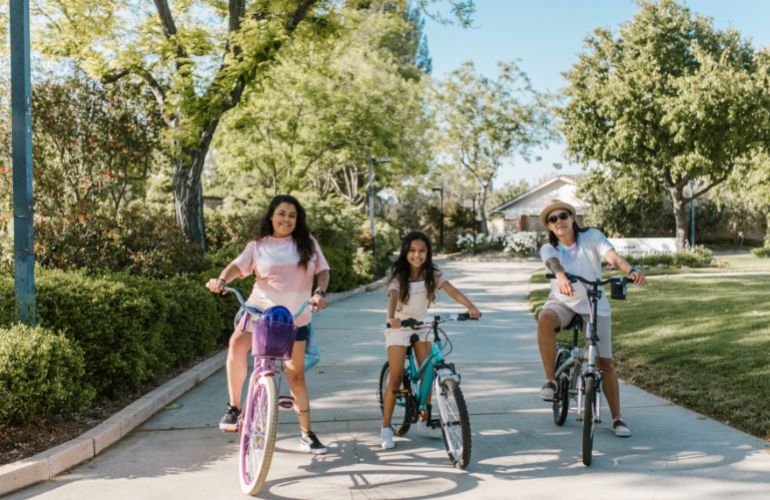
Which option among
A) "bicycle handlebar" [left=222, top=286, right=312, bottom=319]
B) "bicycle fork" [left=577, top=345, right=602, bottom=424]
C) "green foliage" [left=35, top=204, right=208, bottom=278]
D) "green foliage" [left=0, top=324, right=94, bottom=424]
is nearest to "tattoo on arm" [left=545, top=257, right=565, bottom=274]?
"bicycle fork" [left=577, top=345, right=602, bottom=424]

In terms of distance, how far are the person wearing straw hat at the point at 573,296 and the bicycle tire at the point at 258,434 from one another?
2216mm

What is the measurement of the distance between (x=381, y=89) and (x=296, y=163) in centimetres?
436

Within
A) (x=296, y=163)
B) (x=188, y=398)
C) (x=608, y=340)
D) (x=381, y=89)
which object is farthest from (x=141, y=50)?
(x=381, y=89)

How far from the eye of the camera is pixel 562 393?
18.7 feet

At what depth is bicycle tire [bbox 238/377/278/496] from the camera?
430 cm

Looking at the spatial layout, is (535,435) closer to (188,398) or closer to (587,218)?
(188,398)

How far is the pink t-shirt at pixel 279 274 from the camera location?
5.10 meters

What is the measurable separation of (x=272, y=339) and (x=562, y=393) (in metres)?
2.41

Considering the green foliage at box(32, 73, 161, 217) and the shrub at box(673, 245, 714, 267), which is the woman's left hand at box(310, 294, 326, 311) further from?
the shrub at box(673, 245, 714, 267)

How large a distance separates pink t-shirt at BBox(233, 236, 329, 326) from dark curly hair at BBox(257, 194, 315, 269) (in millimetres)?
33

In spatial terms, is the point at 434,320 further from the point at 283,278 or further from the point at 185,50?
the point at 185,50

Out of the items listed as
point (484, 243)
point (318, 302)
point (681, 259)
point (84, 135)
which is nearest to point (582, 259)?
point (318, 302)

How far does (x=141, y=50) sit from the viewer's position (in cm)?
1129

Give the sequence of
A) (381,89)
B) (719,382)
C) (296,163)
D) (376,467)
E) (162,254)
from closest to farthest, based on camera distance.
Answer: (376,467) → (719,382) → (162,254) → (296,163) → (381,89)
